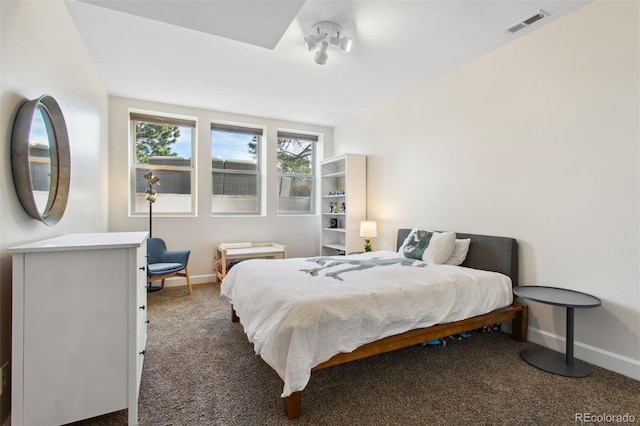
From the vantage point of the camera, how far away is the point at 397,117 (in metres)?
4.12

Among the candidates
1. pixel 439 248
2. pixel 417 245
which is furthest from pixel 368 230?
pixel 439 248

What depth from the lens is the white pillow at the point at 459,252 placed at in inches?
118

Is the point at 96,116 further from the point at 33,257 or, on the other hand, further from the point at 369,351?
the point at 369,351

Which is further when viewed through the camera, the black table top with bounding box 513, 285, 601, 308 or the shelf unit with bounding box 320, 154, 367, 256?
the shelf unit with bounding box 320, 154, 367, 256

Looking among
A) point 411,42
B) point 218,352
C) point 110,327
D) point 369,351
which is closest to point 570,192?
point 411,42

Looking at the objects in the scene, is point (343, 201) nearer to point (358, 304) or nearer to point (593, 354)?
point (358, 304)

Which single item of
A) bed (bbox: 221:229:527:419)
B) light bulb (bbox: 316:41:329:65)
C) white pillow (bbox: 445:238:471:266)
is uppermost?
light bulb (bbox: 316:41:329:65)

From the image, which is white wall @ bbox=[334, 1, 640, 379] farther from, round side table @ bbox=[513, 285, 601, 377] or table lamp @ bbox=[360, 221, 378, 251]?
table lamp @ bbox=[360, 221, 378, 251]

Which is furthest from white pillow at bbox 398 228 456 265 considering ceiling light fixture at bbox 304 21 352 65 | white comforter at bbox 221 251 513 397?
ceiling light fixture at bbox 304 21 352 65

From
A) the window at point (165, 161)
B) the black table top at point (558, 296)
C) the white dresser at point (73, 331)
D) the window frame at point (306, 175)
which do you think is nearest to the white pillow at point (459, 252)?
the black table top at point (558, 296)

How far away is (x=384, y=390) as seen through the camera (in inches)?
73.6

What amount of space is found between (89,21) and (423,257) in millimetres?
3642

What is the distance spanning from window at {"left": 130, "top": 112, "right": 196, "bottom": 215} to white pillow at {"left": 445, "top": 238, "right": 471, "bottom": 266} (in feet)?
12.2

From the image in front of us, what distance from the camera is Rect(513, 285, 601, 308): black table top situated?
2.00m
